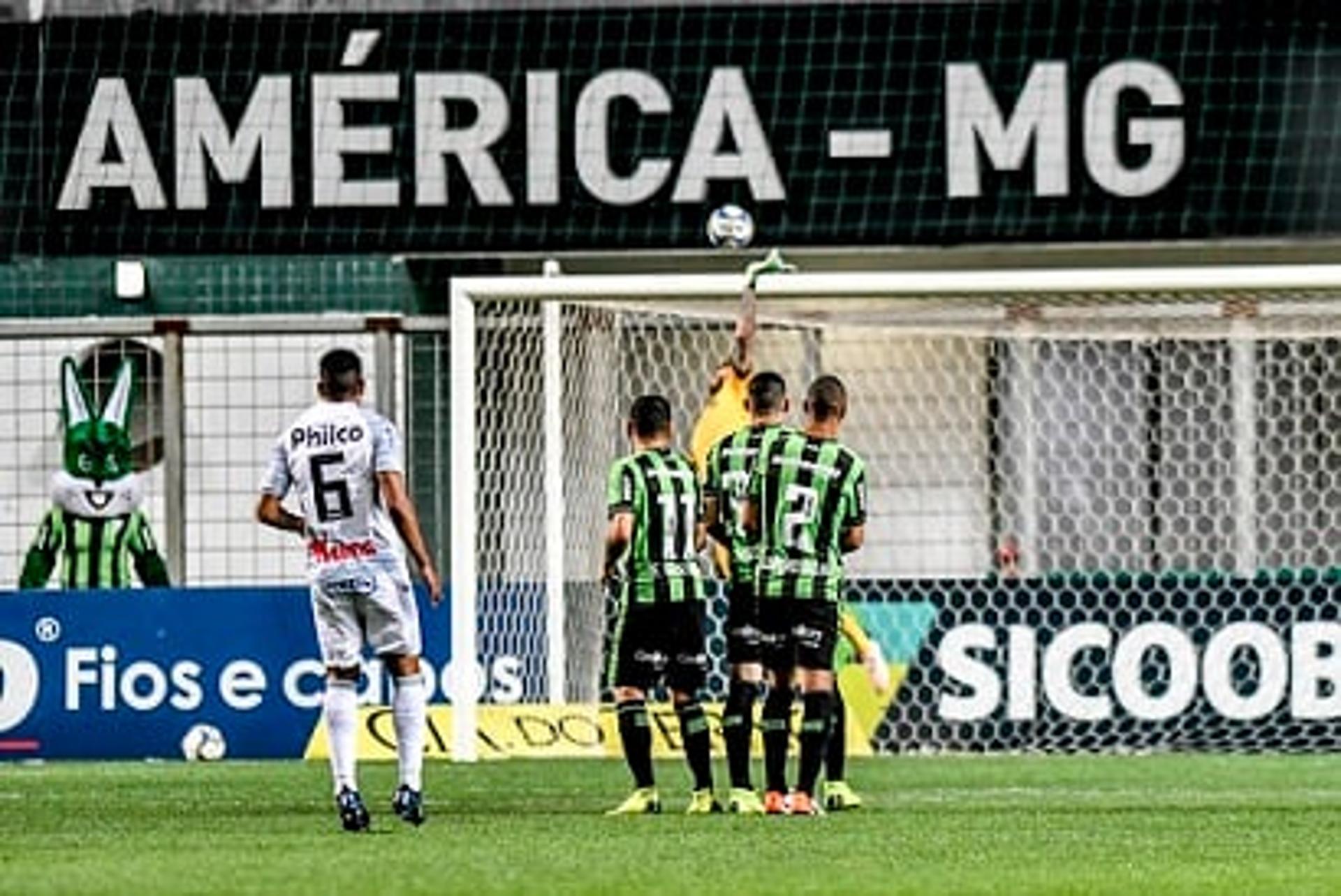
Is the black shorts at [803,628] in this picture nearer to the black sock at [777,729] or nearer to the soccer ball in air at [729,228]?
the black sock at [777,729]

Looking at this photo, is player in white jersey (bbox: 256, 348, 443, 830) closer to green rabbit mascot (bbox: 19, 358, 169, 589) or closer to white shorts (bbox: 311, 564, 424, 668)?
white shorts (bbox: 311, 564, 424, 668)

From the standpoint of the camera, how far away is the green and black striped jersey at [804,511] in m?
17.3

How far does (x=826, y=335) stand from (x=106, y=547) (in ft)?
15.9

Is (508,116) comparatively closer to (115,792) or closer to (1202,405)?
(1202,405)

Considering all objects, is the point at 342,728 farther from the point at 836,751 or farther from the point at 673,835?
the point at 836,751

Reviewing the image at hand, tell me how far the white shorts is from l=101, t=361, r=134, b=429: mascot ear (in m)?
11.1

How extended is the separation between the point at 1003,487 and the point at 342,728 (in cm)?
1083

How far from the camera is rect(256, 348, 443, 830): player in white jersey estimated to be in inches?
641

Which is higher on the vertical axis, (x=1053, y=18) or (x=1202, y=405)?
(x=1053, y=18)

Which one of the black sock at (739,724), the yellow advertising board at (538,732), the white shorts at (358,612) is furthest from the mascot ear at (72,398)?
the white shorts at (358,612)

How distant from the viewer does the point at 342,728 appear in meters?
16.4

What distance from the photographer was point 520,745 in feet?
77.9

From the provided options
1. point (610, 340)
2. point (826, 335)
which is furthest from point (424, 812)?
point (826, 335)

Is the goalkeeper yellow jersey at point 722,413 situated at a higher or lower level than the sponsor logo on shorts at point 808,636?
higher
